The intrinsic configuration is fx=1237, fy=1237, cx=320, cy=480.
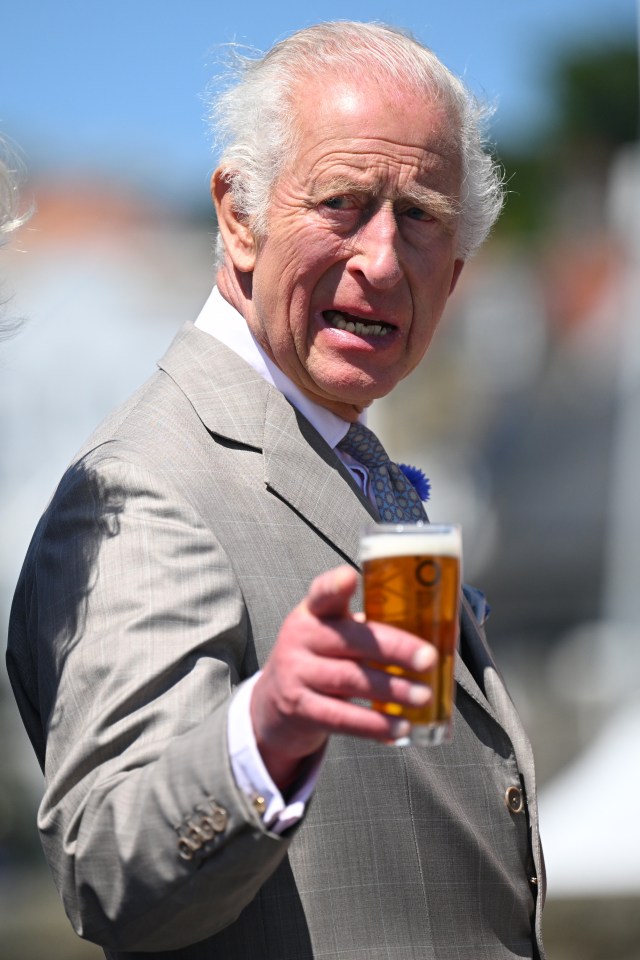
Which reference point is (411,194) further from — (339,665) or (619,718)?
(619,718)

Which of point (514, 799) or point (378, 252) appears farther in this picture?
point (378, 252)

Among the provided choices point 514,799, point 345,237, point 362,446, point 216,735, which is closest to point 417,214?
point 345,237

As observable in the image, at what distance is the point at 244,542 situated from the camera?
7.04 feet

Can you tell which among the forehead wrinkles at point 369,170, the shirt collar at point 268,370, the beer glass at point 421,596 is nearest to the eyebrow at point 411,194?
the forehead wrinkles at point 369,170

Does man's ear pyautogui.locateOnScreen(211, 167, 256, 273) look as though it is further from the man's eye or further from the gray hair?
the man's eye

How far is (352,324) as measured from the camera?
8.42ft

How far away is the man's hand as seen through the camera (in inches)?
56.7

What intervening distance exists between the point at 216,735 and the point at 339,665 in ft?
0.84

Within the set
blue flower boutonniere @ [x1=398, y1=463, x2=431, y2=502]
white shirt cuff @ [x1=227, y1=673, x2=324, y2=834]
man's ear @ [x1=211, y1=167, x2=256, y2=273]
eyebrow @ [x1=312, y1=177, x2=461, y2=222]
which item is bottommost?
blue flower boutonniere @ [x1=398, y1=463, x2=431, y2=502]

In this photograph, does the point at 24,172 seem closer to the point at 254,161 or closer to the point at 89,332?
the point at 254,161

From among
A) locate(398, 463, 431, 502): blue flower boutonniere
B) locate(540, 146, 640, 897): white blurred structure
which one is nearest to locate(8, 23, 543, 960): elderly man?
locate(398, 463, 431, 502): blue flower boutonniere

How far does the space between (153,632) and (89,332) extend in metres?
6.31

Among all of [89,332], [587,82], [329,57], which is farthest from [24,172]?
[587,82]

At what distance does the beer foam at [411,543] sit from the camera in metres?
1.54
